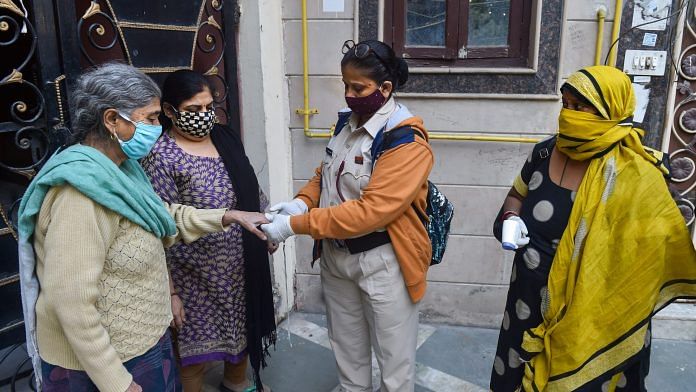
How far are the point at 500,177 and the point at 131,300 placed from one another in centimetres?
230

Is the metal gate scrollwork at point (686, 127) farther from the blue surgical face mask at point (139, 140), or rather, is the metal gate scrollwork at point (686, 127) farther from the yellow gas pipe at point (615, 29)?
the blue surgical face mask at point (139, 140)

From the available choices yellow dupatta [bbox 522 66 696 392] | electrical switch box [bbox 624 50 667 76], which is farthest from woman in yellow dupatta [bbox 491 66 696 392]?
electrical switch box [bbox 624 50 667 76]

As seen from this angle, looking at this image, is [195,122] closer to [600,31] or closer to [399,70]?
[399,70]

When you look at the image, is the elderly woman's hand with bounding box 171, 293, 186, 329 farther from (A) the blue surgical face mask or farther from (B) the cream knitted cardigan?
(A) the blue surgical face mask

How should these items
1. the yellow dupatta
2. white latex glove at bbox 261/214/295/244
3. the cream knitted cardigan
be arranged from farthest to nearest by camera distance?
white latex glove at bbox 261/214/295/244 < the yellow dupatta < the cream knitted cardigan

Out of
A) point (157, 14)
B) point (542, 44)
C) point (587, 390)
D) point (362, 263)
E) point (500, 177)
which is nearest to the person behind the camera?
point (587, 390)

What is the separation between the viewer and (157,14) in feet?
7.73

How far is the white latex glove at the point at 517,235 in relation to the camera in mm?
1790

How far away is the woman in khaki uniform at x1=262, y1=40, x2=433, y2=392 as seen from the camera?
6.10 ft

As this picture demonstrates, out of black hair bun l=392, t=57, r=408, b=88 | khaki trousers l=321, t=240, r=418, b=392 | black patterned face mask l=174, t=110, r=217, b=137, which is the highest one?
black hair bun l=392, t=57, r=408, b=88

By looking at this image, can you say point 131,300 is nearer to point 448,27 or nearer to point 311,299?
point 311,299

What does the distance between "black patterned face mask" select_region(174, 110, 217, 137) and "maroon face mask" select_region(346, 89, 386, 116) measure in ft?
1.96

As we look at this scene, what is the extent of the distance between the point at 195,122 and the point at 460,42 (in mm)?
1761

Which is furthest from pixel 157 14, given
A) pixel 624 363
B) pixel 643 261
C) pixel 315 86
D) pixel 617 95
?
pixel 624 363
